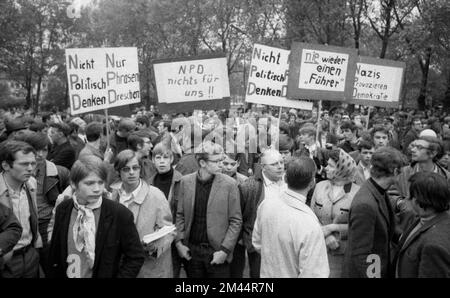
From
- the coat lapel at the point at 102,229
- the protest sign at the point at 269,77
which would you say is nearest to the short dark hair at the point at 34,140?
the coat lapel at the point at 102,229

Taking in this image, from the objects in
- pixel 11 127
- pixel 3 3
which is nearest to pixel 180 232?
pixel 11 127

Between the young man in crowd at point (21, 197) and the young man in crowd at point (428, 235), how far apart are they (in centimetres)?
301

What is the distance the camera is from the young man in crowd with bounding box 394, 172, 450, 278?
302 cm

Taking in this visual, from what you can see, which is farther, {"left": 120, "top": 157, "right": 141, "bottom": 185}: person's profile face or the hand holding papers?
{"left": 120, "top": 157, "right": 141, "bottom": 185}: person's profile face

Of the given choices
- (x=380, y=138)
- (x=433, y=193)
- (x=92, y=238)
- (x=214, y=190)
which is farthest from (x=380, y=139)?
(x=92, y=238)

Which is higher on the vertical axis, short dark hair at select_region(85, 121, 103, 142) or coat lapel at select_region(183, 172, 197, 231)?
short dark hair at select_region(85, 121, 103, 142)

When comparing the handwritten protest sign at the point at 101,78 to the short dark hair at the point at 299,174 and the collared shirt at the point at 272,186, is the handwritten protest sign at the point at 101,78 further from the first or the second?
the short dark hair at the point at 299,174

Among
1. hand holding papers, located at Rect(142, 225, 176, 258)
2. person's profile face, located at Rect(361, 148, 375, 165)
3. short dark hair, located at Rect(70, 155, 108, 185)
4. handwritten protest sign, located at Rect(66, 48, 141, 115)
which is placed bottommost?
hand holding papers, located at Rect(142, 225, 176, 258)

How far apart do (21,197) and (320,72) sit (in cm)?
568

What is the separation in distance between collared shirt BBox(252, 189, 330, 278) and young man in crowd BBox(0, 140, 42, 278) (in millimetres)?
1995

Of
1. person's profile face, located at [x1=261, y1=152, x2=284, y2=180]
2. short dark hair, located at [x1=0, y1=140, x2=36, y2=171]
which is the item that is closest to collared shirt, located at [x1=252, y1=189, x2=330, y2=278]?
person's profile face, located at [x1=261, y1=152, x2=284, y2=180]

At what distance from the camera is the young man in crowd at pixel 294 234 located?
3035 millimetres

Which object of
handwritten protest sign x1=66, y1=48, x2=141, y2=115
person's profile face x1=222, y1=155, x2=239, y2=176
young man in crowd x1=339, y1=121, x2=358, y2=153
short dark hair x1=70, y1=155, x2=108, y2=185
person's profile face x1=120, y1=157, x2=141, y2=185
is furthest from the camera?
young man in crowd x1=339, y1=121, x2=358, y2=153

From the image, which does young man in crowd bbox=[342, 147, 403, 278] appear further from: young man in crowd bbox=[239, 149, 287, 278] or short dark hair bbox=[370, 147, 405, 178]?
young man in crowd bbox=[239, 149, 287, 278]
